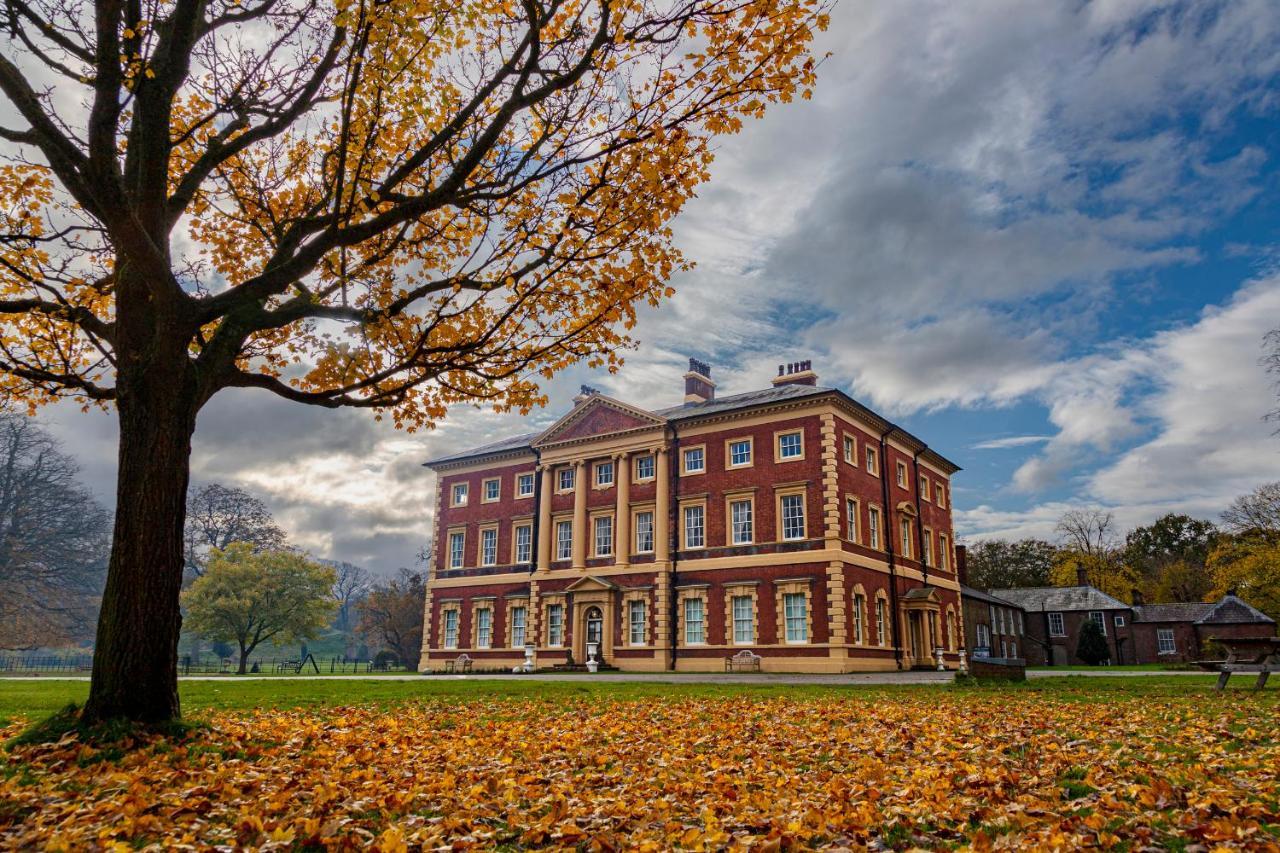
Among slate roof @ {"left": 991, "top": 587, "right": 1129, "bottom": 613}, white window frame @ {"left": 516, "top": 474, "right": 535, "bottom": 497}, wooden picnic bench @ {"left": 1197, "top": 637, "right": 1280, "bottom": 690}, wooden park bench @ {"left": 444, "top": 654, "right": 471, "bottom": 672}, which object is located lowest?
wooden park bench @ {"left": 444, "top": 654, "right": 471, "bottom": 672}

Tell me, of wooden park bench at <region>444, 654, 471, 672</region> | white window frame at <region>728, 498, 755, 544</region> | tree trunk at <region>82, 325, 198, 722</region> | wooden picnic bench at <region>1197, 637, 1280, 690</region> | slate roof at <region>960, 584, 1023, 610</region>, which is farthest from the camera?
slate roof at <region>960, 584, 1023, 610</region>

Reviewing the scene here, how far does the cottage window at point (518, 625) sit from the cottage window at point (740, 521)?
12.4m

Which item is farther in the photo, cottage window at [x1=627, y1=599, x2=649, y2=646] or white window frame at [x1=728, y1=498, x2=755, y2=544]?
cottage window at [x1=627, y1=599, x2=649, y2=646]

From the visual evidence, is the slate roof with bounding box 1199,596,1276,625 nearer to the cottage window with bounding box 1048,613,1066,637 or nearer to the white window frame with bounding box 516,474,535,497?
the cottage window with bounding box 1048,613,1066,637

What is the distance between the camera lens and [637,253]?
8.95 m

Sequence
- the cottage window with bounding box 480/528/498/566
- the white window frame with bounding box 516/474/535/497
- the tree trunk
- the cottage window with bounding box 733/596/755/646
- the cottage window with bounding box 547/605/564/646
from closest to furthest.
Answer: the tree trunk, the cottage window with bounding box 733/596/755/646, the cottage window with bounding box 547/605/564/646, the white window frame with bounding box 516/474/535/497, the cottage window with bounding box 480/528/498/566

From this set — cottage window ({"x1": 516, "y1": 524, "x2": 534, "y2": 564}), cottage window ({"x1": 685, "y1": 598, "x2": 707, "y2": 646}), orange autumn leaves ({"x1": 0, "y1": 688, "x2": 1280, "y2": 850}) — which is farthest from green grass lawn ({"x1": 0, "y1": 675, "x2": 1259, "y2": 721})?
cottage window ({"x1": 516, "y1": 524, "x2": 534, "y2": 564})

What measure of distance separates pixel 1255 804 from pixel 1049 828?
1.35 metres

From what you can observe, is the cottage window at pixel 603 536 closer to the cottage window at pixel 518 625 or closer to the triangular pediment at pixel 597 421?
the triangular pediment at pixel 597 421

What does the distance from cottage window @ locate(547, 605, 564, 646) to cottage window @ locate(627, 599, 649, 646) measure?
4.04 m

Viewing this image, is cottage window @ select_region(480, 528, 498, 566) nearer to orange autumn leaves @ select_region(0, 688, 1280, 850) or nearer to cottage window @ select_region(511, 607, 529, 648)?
cottage window @ select_region(511, 607, 529, 648)

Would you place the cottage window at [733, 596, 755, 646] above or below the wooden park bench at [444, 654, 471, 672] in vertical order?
above

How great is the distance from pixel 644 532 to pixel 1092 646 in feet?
115

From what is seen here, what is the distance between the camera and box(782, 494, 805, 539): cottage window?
32719mm
